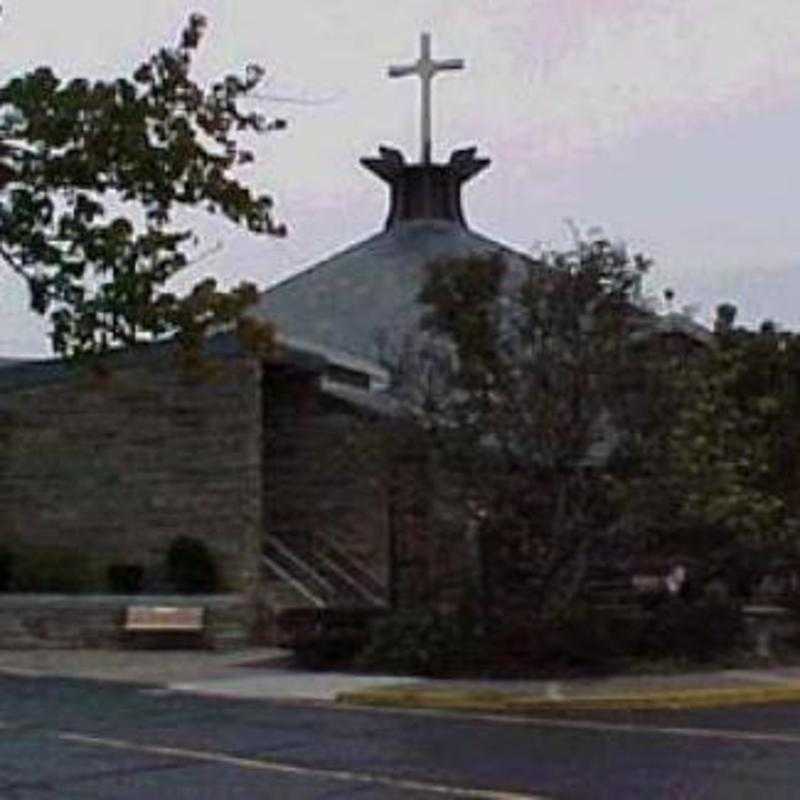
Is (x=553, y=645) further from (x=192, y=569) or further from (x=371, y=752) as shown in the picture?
(x=192, y=569)

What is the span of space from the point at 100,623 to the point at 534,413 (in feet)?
26.2

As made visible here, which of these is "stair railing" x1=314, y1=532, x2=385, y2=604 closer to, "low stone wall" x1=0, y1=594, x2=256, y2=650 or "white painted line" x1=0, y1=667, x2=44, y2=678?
"low stone wall" x1=0, y1=594, x2=256, y2=650

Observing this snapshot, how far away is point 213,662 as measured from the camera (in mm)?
26516

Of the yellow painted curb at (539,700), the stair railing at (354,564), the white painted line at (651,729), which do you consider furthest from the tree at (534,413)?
the stair railing at (354,564)

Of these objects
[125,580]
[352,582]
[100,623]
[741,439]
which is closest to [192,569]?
[125,580]

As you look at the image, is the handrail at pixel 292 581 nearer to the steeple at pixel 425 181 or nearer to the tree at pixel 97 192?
the steeple at pixel 425 181

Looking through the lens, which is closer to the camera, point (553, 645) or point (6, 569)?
point (553, 645)

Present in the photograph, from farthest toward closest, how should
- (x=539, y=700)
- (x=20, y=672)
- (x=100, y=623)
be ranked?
(x=100, y=623), (x=20, y=672), (x=539, y=700)

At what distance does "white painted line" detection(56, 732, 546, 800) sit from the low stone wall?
1062 cm

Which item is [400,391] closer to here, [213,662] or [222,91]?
[213,662]

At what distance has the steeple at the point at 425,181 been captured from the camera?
4419cm

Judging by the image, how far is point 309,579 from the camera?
31125 mm

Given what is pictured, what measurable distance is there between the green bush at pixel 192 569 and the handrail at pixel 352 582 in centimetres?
226

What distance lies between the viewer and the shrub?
1187 inches
